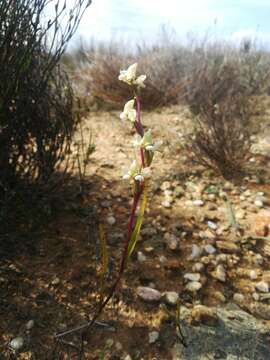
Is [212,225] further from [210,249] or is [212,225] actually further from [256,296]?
[256,296]

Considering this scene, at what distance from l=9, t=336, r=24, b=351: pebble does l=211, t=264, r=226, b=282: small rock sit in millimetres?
994

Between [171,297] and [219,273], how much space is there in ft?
1.11

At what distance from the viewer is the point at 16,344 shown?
1516 millimetres

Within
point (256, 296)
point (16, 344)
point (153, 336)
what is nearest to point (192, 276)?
point (256, 296)

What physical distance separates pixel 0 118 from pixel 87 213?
2.59 feet

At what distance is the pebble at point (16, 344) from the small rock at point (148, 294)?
1.82 ft

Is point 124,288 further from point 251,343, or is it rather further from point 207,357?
point 251,343

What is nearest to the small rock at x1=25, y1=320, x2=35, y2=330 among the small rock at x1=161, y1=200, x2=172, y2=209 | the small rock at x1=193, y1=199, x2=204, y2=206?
the small rock at x1=161, y1=200, x2=172, y2=209

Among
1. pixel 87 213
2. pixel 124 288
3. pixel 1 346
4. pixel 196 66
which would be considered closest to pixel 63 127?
pixel 87 213

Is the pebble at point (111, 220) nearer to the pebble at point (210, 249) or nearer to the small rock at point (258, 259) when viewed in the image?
the pebble at point (210, 249)

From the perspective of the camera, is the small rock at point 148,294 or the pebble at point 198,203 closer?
the small rock at point 148,294

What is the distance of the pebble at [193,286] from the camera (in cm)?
188

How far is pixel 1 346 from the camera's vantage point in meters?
1.51

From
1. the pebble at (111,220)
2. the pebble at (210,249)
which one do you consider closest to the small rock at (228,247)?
the pebble at (210,249)
